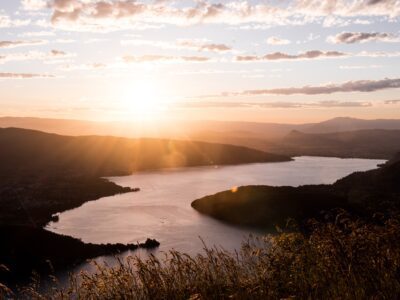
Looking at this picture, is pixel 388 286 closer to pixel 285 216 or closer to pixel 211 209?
pixel 285 216

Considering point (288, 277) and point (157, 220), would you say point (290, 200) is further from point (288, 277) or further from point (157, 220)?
point (288, 277)

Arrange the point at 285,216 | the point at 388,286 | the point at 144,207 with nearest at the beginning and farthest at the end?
the point at 388,286 → the point at 285,216 → the point at 144,207

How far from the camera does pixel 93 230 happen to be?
8456cm

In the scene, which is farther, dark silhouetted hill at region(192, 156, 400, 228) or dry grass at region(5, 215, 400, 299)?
dark silhouetted hill at region(192, 156, 400, 228)

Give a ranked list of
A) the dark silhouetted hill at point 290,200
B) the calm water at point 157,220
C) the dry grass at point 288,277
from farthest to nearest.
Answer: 1. the dark silhouetted hill at point 290,200
2. the calm water at point 157,220
3. the dry grass at point 288,277

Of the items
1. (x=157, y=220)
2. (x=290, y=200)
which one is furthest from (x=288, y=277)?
(x=290, y=200)

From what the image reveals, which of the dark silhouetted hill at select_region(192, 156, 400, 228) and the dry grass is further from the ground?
the dry grass

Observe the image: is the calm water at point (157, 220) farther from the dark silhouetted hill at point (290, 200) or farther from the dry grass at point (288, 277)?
the dry grass at point (288, 277)

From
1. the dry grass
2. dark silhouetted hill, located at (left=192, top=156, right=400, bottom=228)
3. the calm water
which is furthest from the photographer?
dark silhouetted hill, located at (left=192, top=156, right=400, bottom=228)

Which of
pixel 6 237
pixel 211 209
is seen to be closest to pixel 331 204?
pixel 211 209

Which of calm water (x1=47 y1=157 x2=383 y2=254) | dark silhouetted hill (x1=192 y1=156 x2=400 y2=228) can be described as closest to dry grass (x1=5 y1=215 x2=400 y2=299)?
calm water (x1=47 y1=157 x2=383 y2=254)

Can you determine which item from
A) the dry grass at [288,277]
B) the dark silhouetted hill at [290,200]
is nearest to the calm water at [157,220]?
the dark silhouetted hill at [290,200]

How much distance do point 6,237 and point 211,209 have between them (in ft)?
158

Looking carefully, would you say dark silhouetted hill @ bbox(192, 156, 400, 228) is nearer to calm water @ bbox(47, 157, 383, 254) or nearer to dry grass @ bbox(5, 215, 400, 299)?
calm water @ bbox(47, 157, 383, 254)
